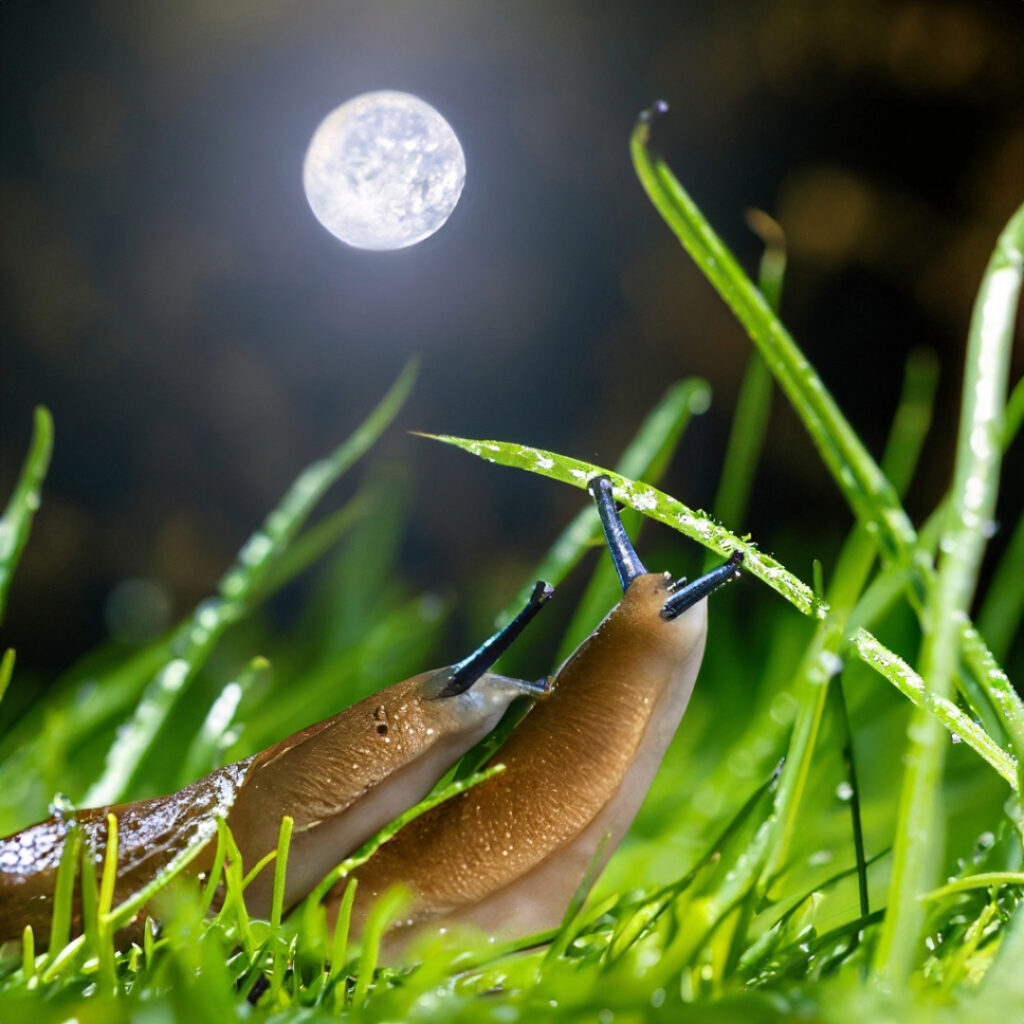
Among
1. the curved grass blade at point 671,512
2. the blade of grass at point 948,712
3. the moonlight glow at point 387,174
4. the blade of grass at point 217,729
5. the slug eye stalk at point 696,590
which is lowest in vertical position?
the blade of grass at point 217,729

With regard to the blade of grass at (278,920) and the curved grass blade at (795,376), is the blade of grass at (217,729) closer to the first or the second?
the blade of grass at (278,920)

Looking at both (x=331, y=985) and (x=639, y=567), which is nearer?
(x=331, y=985)

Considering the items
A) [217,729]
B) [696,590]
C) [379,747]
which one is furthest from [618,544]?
[217,729]

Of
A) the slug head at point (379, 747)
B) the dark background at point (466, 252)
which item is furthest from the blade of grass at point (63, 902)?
the dark background at point (466, 252)

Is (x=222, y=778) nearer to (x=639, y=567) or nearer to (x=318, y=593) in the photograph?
(x=639, y=567)

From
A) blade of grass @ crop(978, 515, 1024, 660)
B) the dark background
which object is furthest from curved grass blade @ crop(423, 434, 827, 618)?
the dark background

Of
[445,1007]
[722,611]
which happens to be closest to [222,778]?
[445,1007]
